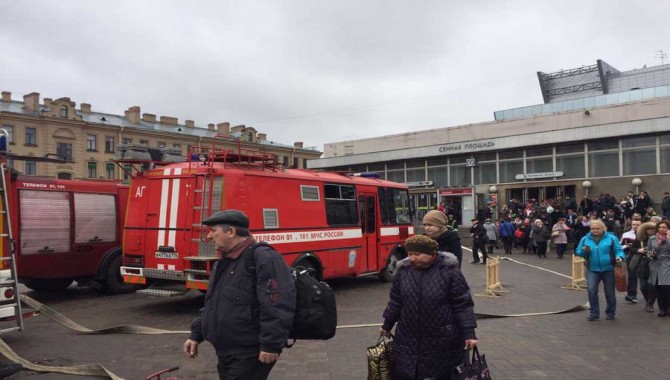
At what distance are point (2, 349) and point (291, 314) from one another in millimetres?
4403

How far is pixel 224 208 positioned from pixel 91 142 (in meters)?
55.4

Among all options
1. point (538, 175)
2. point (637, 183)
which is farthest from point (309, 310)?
point (538, 175)

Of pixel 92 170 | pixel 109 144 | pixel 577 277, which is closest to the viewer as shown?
pixel 577 277

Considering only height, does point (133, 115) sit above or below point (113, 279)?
above

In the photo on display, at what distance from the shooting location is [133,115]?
206 ft

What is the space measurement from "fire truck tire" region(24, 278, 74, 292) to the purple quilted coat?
32.8 feet

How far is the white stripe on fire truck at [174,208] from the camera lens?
884 cm

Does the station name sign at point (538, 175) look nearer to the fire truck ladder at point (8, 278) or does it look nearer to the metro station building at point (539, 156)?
the metro station building at point (539, 156)

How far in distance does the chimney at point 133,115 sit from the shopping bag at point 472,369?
65.6 m

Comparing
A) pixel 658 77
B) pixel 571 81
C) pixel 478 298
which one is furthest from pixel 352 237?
pixel 658 77

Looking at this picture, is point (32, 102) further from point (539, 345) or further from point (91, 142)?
point (539, 345)

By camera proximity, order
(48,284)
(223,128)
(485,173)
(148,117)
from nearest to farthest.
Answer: (48,284) → (485,173) → (148,117) → (223,128)

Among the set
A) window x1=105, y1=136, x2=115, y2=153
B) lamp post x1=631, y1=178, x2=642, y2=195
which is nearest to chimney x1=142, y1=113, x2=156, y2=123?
window x1=105, y1=136, x2=115, y2=153

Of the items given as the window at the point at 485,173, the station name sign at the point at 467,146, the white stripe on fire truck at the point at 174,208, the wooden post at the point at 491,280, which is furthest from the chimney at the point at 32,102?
the wooden post at the point at 491,280
